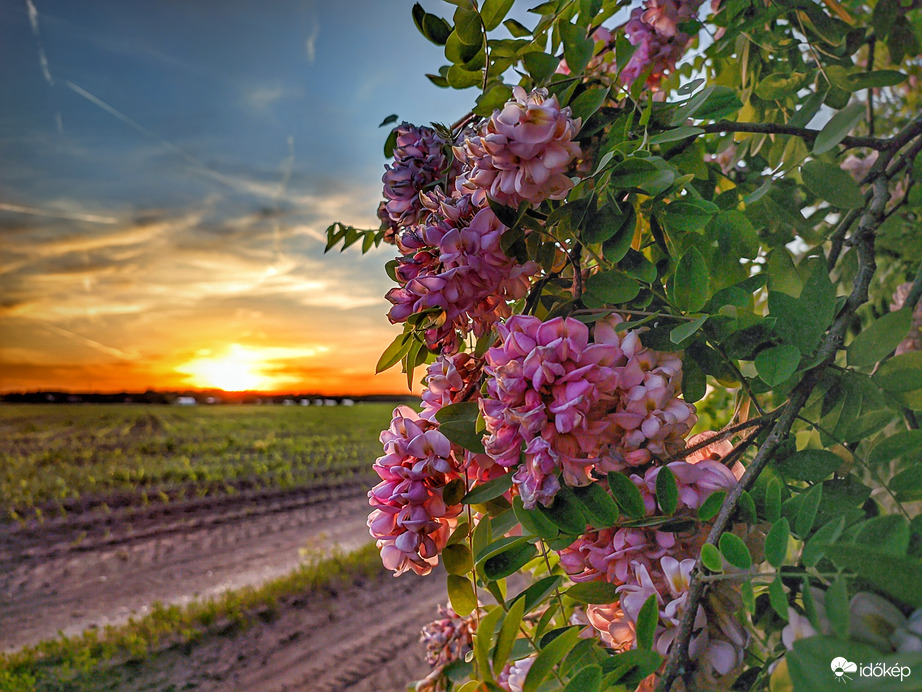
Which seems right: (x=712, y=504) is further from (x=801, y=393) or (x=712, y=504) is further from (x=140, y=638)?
(x=140, y=638)

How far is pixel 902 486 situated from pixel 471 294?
0.69 feet

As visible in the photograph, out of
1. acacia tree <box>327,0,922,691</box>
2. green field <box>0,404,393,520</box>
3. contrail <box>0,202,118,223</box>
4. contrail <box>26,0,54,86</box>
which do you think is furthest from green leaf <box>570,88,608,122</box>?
contrail <box>26,0,54,86</box>

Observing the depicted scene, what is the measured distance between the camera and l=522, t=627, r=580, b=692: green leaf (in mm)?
270

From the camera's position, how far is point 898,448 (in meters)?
0.27

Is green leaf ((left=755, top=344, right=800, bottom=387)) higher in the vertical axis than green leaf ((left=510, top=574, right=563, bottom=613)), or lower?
higher

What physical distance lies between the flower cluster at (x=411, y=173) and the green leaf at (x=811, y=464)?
25 centimetres

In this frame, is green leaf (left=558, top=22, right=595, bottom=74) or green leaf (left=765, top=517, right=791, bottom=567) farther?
green leaf (left=558, top=22, right=595, bottom=74)

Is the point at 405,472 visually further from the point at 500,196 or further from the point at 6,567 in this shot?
the point at 6,567

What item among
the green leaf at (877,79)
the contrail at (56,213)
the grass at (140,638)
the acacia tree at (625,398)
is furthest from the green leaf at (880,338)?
the contrail at (56,213)

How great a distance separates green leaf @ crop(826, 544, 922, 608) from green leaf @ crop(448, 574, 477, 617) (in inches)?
7.5

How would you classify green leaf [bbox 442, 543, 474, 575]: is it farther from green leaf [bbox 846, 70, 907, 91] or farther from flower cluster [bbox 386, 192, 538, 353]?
green leaf [bbox 846, 70, 907, 91]

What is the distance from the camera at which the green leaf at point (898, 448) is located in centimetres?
26

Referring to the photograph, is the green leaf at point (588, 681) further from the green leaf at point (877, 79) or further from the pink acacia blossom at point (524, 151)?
the green leaf at point (877, 79)

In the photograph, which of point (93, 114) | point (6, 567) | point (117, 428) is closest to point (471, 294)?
point (6, 567)
